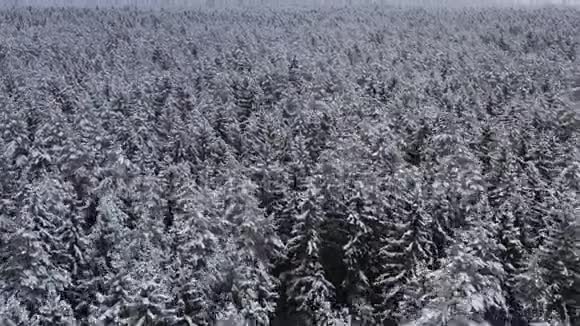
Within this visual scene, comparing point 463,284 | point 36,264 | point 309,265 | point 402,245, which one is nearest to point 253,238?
point 309,265

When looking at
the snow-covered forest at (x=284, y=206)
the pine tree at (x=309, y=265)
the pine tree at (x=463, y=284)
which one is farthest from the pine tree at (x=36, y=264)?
the pine tree at (x=463, y=284)

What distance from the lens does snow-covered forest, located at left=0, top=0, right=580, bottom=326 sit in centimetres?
2708

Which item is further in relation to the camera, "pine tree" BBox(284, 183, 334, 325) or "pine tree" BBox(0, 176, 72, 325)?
"pine tree" BBox(284, 183, 334, 325)

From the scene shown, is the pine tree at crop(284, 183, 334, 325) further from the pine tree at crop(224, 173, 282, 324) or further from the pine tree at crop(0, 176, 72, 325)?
the pine tree at crop(0, 176, 72, 325)

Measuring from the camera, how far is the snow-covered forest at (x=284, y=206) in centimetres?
2708

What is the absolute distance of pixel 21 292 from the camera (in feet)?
86.9

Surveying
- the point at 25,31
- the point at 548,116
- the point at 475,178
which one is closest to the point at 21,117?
the point at 475,178

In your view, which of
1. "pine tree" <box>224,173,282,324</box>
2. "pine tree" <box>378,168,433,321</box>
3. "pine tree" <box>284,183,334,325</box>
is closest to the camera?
"pine tree" <box>224,173,282,324</box>

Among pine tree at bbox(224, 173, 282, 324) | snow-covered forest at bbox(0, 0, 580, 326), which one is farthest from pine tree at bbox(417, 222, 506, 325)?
pine tree at bbox(224, 173, 282, 324)

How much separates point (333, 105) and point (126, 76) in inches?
1212

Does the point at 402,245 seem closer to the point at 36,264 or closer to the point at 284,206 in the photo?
the point at 284,206

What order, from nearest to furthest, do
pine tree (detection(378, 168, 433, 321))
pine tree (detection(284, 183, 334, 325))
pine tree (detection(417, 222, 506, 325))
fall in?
pine tree (detection(417, 222, 506, 325))
pine tree (detection(378, 168, 433, 321))
pine tree (detection(284, 183, 334, 325))

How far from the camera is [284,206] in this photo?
119 feet

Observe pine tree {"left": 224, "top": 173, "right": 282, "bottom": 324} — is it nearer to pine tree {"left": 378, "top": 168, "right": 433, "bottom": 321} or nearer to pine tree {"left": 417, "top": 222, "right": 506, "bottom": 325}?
pine tree {"left": 378, "top": 168, "right": 433, "bottom": 321}
